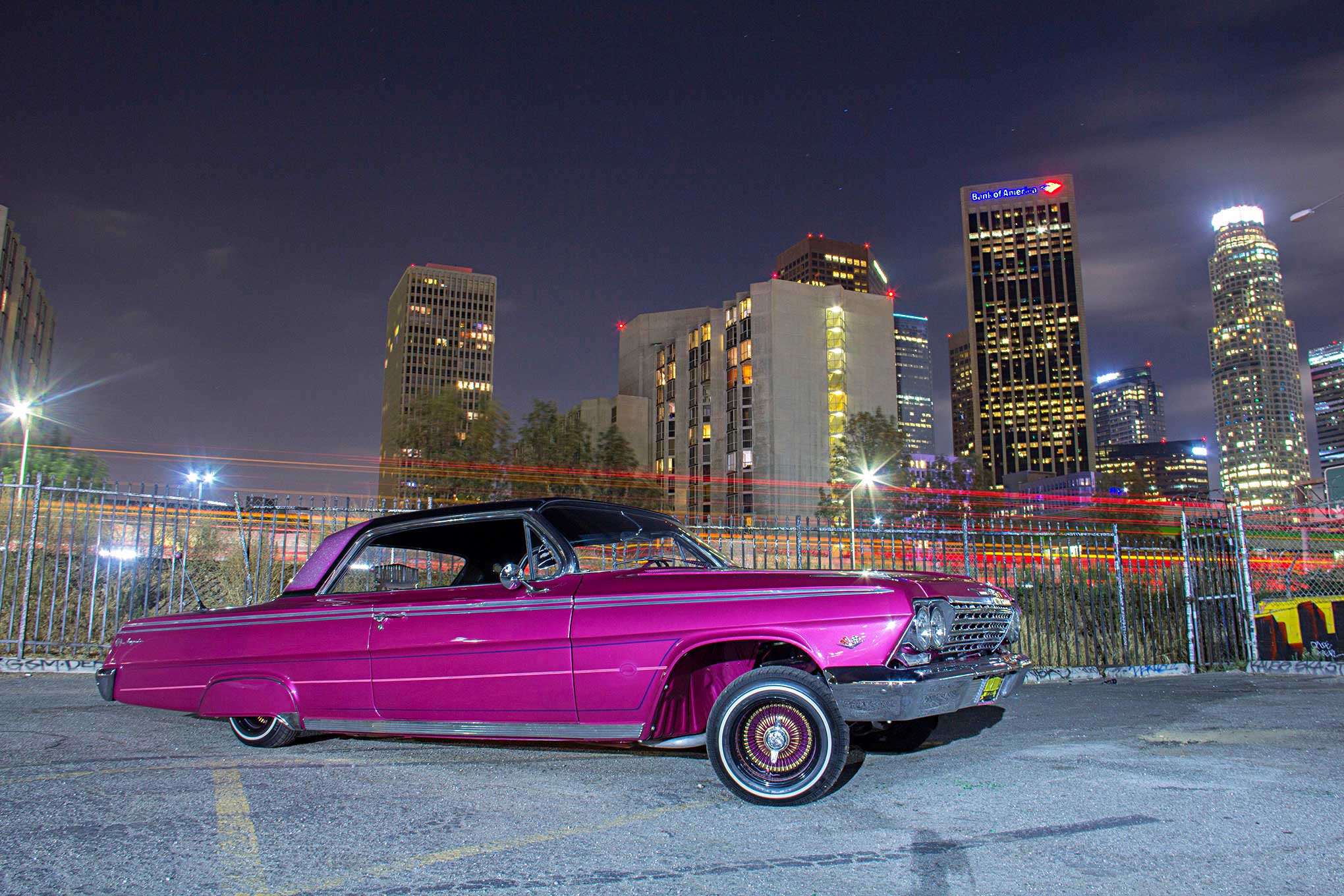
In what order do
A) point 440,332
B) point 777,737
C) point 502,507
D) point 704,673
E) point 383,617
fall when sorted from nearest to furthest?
point 777,737, point 704,673, point 383,617, point 502,507, point 440,332

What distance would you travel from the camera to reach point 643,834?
3.79m

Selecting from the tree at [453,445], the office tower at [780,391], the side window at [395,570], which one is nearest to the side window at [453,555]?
the side window at [395,570]

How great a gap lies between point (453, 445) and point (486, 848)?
3711 cm

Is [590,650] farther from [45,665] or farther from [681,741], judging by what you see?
[45,665]

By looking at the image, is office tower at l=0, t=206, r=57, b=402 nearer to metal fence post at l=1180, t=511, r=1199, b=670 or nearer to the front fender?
the front fender

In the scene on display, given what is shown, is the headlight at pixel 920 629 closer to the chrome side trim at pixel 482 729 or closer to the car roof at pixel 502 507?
the chrome side trim at pixel 482 729

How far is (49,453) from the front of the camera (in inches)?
2149

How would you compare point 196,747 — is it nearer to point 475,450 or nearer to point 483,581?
point 483,581

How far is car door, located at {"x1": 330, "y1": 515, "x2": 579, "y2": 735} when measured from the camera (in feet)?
15.6

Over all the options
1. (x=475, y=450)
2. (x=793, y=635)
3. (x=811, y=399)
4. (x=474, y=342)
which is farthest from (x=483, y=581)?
(x=474, y=342)

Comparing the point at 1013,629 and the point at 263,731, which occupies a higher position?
the point at 1013,629

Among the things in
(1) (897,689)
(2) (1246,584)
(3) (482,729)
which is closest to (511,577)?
(3) (482,729)

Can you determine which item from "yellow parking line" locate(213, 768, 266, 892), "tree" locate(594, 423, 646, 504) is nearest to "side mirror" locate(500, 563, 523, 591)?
"yellow parking line" locate(213, 768, 266, 892)

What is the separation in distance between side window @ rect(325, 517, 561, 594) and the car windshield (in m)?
0.26
